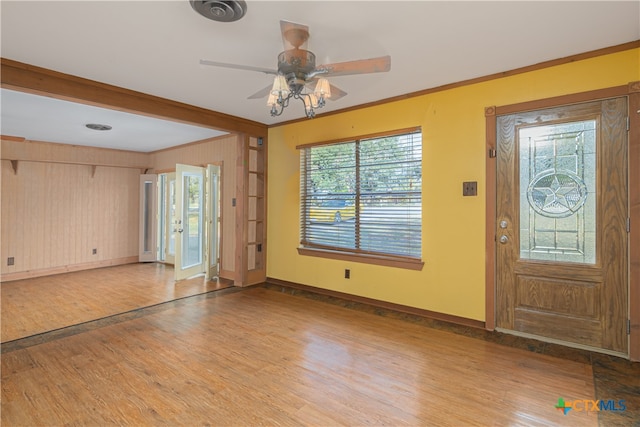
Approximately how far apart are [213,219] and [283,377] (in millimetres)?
3979

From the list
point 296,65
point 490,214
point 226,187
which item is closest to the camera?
point 296,65

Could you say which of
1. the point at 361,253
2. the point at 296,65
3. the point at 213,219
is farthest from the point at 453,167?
the point at 213,219

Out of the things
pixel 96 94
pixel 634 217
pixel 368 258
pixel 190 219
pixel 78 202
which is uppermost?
pixel 96 94

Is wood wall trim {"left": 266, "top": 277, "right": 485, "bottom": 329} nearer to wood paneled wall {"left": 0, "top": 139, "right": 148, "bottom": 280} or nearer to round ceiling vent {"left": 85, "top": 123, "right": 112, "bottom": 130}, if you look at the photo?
round ceiling vent {"left": 85, "top": 123, "right": 112, "bottom": 130}

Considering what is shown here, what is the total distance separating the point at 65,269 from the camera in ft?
20.7

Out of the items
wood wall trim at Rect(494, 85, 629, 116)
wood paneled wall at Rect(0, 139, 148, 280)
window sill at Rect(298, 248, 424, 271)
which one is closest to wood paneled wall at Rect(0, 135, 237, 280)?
wood paneled wall at Rect(0, 139, 148, 280)

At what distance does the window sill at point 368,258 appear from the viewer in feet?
12.4

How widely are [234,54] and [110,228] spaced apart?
5.86 m

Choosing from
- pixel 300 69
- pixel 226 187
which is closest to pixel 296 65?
pixel 300 69

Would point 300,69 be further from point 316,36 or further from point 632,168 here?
point 632,168

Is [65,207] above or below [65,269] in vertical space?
above

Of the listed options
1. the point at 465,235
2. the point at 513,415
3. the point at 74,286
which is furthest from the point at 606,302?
the point at 74,286

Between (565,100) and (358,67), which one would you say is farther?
(565,100)

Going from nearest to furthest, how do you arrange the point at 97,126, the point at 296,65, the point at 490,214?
the point at 296,65, the point at 490,214, the point at 97,126
